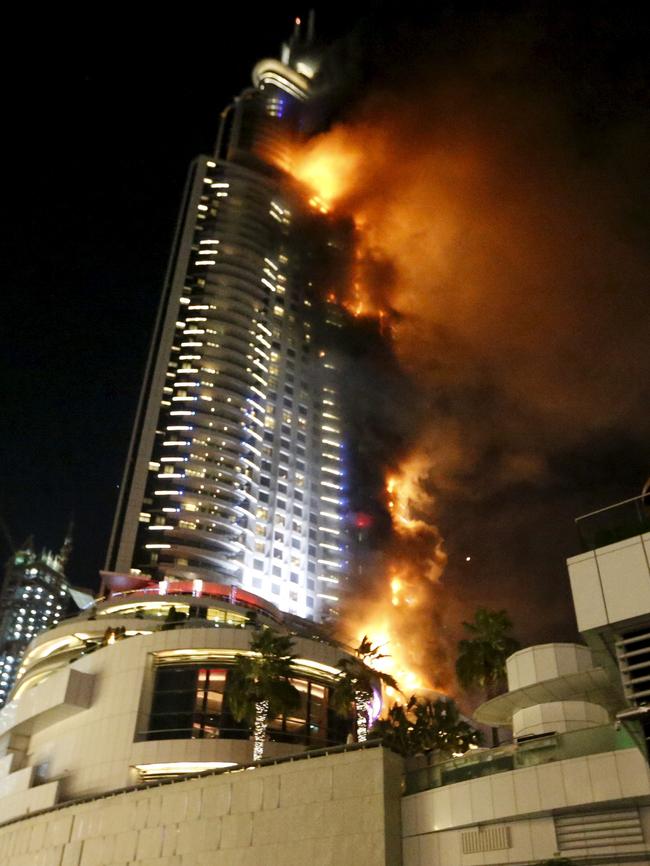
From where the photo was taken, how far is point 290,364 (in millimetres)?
136750

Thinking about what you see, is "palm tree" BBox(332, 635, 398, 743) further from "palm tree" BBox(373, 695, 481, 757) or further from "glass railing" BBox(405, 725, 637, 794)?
"glass railing" BBox(405, 725, 637, 794)

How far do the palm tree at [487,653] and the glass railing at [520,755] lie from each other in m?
18.7

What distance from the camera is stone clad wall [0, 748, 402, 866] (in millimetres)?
26953

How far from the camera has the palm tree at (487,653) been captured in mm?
45781

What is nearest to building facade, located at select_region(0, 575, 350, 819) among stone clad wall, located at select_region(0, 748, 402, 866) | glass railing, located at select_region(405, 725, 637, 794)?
stone clad wall, located at select_region(0, 748, 402, 866)

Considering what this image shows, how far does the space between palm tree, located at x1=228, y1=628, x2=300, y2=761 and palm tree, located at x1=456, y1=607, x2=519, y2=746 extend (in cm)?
1092

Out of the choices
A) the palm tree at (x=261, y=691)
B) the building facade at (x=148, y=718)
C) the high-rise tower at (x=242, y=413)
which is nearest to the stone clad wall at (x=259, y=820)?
the building facade at (x=148, y=718)

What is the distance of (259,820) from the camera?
2964cm

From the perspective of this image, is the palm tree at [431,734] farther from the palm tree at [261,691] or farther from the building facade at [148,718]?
the palm tree at [261,691]

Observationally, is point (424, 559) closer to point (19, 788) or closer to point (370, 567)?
point (370, 567)

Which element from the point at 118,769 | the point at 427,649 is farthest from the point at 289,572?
the point at 118,769

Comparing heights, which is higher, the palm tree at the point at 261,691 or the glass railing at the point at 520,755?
the palm tree at the point at 261,691

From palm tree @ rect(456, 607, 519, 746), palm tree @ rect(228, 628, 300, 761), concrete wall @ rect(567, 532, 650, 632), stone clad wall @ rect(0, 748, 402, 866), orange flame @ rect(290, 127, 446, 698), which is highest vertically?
orange flame @ rect(290, 127, 446, 698)

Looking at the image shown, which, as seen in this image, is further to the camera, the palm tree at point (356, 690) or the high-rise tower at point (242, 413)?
the high-rise tower at point (242, 413)
